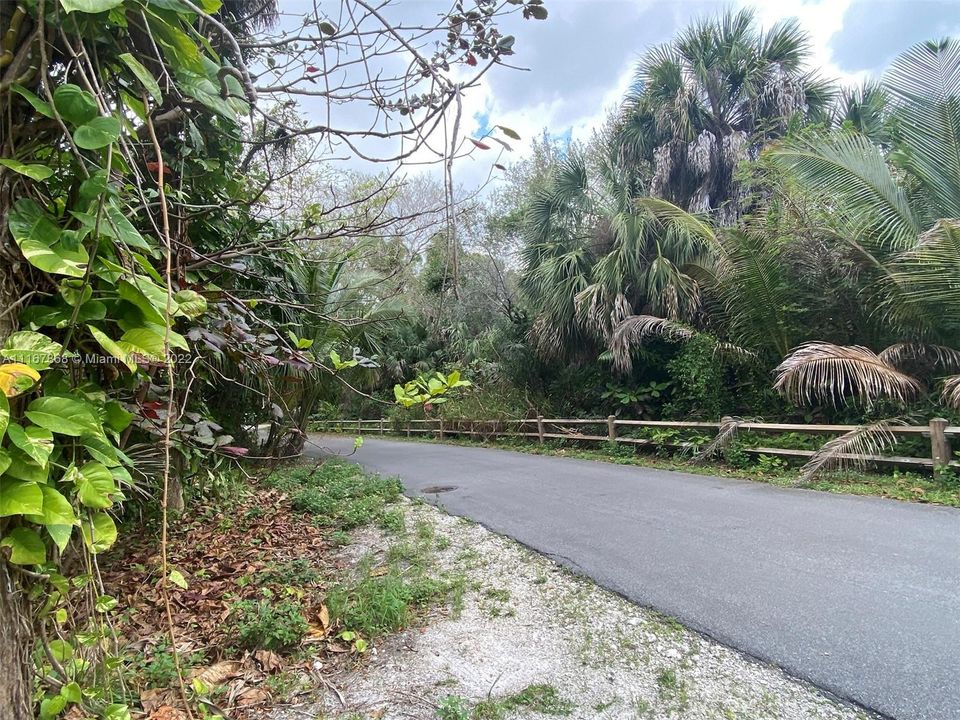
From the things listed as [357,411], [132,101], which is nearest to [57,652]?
[132,101]

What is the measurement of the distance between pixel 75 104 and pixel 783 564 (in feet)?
15.5

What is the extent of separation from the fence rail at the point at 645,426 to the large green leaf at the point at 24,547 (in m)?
7.95

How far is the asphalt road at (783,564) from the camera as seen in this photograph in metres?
2.59

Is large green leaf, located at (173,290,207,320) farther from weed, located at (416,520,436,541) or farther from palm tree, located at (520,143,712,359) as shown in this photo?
palm tree, located at (520,143,712,359)

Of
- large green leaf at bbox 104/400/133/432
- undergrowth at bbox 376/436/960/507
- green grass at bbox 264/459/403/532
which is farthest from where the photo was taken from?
undergrowth at bbox 376/436/960/507

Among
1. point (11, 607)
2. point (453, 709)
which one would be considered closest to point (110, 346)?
point (11, 607)

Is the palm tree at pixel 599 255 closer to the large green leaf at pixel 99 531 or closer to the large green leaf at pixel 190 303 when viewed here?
the large green leaf at pixel 190 303

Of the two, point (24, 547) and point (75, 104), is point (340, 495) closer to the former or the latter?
point (24, 547)

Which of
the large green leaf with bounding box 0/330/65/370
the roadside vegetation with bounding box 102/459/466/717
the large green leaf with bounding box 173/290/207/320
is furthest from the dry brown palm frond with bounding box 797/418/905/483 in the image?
the large green leaf with bounding box 0/330/65/370

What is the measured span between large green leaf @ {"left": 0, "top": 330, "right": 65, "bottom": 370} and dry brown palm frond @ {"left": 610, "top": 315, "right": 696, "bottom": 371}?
363 inches

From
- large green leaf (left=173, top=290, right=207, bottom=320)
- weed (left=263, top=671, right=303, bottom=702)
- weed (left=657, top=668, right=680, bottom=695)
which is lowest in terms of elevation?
weed (left=263, top=671, right=303, bottom=702)

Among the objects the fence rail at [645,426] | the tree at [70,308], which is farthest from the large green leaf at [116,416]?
the fence rail at [645,426]

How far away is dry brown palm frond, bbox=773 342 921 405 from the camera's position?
6609 mm

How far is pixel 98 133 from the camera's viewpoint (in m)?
1.24
